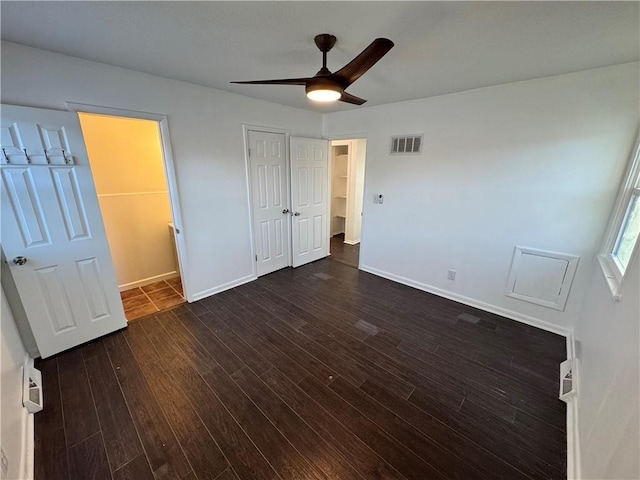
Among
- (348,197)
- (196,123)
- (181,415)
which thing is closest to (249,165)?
(196,123)

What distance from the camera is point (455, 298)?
3133 millimetres

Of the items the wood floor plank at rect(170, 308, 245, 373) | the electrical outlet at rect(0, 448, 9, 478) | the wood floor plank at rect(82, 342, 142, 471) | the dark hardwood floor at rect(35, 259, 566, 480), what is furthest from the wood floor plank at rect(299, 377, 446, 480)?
the electrical outlet at rect(0, 448, 9, 478)

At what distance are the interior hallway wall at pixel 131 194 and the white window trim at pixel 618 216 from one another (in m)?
4.25

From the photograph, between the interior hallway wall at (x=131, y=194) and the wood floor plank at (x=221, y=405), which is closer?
the wood floor plank at (x=221, y=405)

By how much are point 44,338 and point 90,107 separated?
195 centimetres

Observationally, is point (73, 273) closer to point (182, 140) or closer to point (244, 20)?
point (182, 140)

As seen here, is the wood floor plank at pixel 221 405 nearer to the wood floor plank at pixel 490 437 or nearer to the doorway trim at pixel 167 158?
the doorway trim at pixel 167 158

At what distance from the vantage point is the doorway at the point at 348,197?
493 cm

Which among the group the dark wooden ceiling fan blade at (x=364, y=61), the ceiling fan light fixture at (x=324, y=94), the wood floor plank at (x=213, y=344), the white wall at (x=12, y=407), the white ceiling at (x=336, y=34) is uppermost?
the white ceiling at (x=336, y=34)

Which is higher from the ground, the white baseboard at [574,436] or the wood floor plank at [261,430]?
the white baseboard at [574,436]

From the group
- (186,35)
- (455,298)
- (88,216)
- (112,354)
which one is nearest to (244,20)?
(186,35)

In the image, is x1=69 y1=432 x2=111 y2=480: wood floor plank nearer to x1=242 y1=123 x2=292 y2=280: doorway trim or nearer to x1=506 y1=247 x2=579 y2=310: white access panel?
x1=242 y1=123 x2=292 y2=280: doorway trim

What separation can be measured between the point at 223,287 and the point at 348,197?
3.10 m

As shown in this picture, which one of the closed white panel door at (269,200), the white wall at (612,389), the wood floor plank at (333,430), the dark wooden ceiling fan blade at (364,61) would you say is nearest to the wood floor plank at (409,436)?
the wood floor plank at (333,430)
